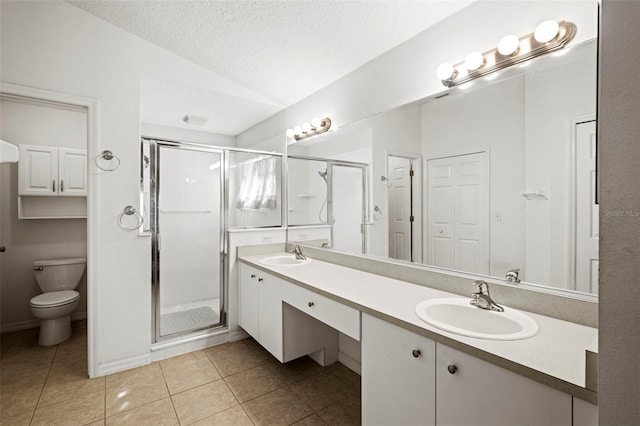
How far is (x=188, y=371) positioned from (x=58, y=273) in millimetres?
1824

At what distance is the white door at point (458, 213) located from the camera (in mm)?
1504

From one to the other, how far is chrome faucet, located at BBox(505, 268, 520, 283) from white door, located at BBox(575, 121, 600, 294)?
0.21 m

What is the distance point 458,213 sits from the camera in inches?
63.3

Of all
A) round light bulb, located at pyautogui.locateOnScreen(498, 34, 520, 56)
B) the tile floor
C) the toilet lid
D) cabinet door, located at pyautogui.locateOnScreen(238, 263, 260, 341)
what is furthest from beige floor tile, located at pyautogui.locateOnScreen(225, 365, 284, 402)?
round light bulb, located at pyautogui.locateOnScreen(498, 34, 520, 56)

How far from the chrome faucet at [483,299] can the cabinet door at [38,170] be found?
3770 millimetres

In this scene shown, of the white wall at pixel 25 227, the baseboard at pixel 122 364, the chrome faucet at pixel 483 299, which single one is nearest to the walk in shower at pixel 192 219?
the baseboard at pixel 122 364

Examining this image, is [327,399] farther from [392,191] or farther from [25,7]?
[25,7]

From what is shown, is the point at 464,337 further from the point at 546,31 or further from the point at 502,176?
the point at 546,31

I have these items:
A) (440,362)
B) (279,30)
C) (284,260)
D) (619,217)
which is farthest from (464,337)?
(279,30)

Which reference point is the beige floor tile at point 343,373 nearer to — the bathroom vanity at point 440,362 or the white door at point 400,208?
the bathroom vanity at point 440,362

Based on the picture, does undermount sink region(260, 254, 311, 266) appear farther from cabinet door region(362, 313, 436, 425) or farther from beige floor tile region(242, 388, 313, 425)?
cabinet door region(362, 313, 436, 425)

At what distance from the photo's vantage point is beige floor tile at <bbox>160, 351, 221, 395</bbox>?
211cm

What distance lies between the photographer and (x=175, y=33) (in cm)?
231

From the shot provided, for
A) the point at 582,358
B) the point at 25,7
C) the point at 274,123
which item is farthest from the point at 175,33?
the point at 582,358
